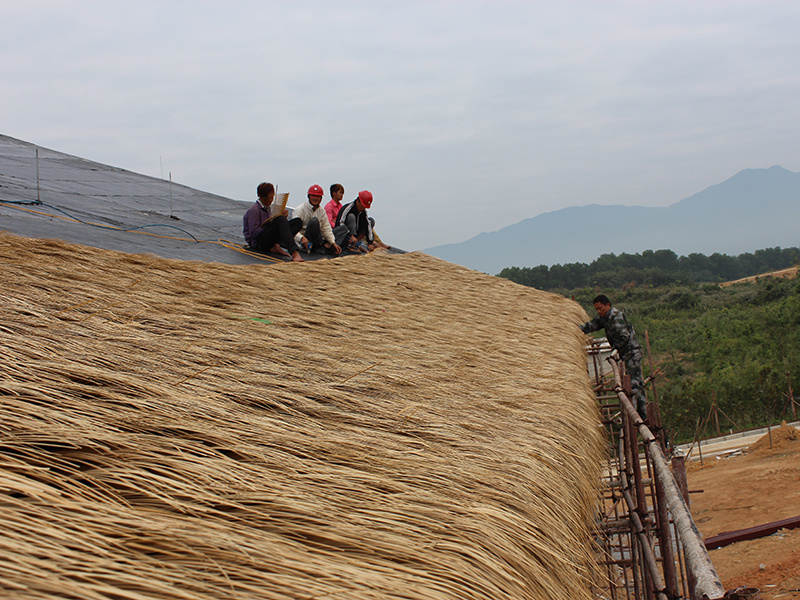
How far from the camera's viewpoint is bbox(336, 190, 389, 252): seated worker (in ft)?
21.4

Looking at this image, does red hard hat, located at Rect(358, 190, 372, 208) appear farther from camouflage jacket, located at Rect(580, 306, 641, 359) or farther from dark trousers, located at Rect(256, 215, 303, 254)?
camouflage jacket, located at Rect(580, 306, 641, 359)

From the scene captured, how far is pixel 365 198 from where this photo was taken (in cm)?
678

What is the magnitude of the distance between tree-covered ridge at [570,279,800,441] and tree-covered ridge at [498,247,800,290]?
12.0 feet

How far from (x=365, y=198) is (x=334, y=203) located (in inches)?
13.3

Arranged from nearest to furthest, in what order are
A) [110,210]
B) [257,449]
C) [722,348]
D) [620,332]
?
[257,449], [620,332], [110,210], [722,348]

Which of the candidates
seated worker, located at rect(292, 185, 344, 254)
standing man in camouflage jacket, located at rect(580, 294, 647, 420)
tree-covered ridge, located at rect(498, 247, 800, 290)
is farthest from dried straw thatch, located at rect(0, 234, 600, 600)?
tree-covered ridge, located at rect(498, 247, 800, 290)

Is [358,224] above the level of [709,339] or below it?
above

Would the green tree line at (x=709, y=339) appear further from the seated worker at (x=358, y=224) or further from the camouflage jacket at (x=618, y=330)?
the seated worker at (x=358, y=224)

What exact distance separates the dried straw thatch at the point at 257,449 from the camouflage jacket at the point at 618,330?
101 inches

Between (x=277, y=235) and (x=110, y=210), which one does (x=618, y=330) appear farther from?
(x=110, y=210)

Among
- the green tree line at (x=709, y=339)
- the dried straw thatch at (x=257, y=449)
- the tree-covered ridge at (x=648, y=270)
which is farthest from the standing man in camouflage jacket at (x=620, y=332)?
the tree-covered ridge at (x=648, y=270)

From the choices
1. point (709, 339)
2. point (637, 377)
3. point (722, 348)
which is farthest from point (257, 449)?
point (709, 339)

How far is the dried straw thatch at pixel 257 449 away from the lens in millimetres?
1120

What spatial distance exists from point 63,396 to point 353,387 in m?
1.03
